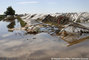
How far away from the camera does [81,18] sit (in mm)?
21344

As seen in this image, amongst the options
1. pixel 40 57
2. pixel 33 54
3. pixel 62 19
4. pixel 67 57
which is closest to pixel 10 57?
pixel 33 54

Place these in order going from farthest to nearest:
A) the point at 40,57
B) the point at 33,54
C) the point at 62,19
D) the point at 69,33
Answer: the point at 62,19 < the point at 69,33 < the point at 33,54 < the point at 40,57

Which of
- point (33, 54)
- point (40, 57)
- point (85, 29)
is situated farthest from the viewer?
point (85, 29)

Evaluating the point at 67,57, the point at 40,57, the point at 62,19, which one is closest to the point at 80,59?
the point at 67,57

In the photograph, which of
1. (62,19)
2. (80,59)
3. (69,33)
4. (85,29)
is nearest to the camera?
(80,59)

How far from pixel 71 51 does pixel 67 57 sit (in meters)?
1.10

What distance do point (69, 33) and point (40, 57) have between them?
656cm

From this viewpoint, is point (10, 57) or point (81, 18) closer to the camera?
point (10, 57)

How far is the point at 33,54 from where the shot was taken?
711 cm

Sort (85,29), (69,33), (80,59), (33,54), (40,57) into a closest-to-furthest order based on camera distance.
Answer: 1. (80,59)
2. (40,57)
3. (33,54)
4. (69,33)
5. (85,29)

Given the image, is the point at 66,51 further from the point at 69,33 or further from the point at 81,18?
the point at 81,18

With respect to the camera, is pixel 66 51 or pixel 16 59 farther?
pixel 66 51

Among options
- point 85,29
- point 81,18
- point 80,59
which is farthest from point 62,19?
point 80,59

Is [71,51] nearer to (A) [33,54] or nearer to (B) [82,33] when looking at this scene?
(A) [33,54]
